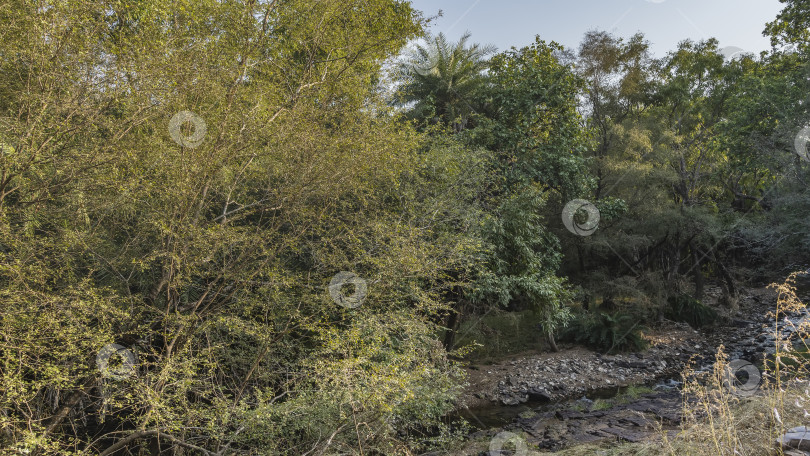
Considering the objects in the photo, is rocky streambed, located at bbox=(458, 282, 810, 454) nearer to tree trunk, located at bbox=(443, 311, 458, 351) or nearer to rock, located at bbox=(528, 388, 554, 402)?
rock, located at bbox=(528, 388, 554, 402)

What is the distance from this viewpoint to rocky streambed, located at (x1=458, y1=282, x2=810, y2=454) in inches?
328

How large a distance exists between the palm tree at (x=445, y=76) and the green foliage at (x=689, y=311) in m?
10.1

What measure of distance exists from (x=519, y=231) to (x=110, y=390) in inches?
337

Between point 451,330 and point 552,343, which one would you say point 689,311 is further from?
point 451,330

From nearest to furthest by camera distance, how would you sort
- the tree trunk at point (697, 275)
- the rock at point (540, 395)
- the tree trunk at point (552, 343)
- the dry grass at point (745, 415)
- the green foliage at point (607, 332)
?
the dry grass at point (745, 415) → the rock at point (540, 395) → the tree trunk at point (552, 343) → the green foliage at point (607, 332) → the tree trunk at point (697, 275)

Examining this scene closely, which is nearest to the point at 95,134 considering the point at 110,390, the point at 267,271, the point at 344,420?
the point at 267,271

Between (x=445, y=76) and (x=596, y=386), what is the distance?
10.8 metres

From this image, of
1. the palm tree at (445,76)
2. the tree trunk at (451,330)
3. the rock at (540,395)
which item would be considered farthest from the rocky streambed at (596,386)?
the palm tree at (445,76)

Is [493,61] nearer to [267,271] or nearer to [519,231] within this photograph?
[519,231]

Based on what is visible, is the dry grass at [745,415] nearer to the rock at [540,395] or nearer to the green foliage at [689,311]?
the rock at [540,395]

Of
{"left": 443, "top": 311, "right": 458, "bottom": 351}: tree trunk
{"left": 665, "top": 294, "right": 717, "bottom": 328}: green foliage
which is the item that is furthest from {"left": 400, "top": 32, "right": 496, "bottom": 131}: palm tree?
{"left": 665, "top": 294, "right": 717, "bottom": 328}: green foliage

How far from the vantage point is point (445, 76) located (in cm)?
1619

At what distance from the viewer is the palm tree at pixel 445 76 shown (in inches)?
622

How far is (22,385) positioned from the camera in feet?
14.1
